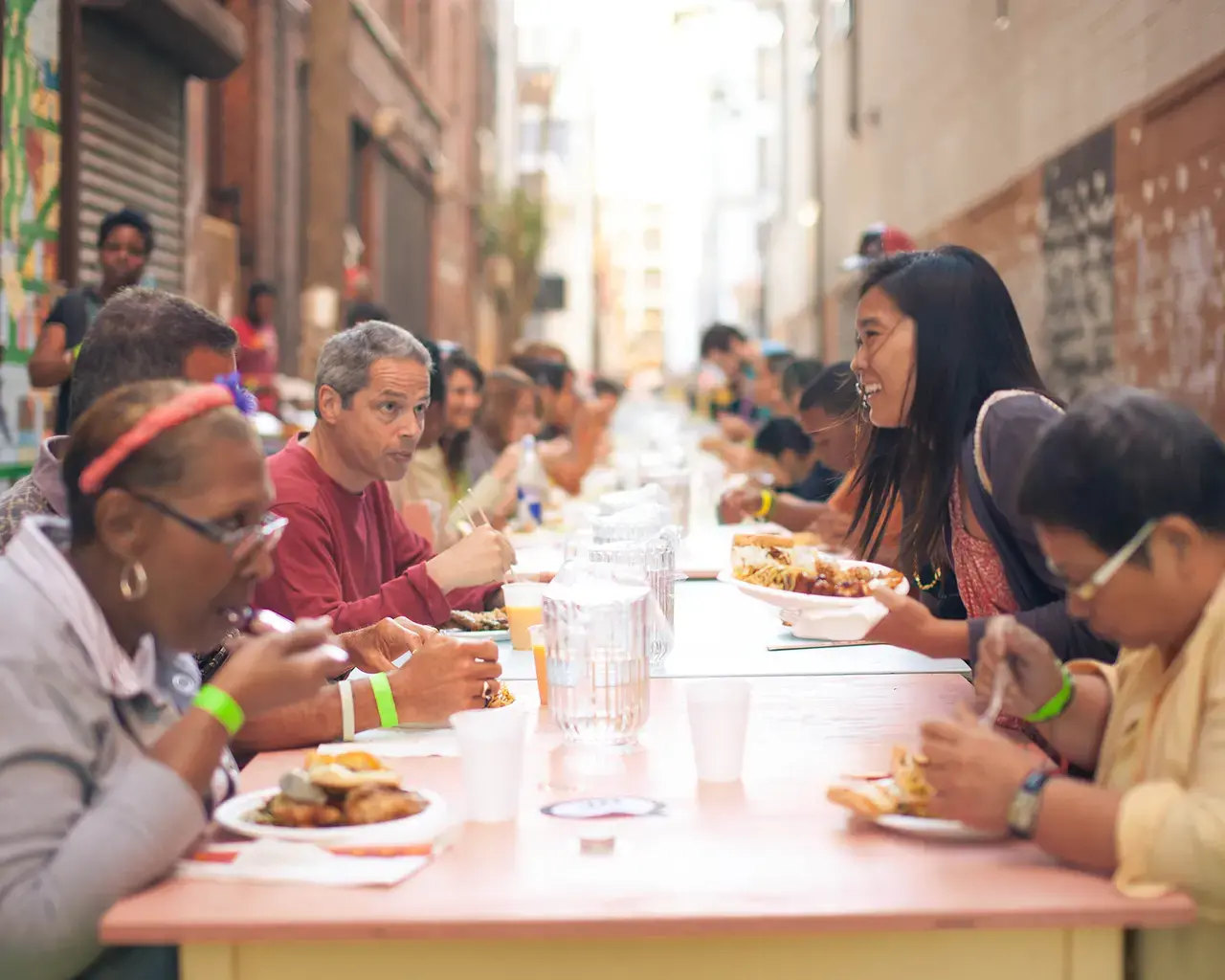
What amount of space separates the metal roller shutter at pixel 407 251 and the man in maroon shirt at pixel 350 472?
12.0 m

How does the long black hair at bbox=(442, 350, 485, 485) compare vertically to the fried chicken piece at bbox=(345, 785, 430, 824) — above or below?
above

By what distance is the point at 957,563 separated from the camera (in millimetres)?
2643

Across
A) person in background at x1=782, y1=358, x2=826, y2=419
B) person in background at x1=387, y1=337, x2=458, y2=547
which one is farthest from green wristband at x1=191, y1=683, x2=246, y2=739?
person in background at x1=782, y1=358, x2=826, y2=419

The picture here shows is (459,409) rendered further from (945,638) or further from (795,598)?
(945,638)

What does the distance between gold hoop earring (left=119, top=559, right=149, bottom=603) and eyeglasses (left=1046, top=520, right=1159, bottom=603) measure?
1.01 metres

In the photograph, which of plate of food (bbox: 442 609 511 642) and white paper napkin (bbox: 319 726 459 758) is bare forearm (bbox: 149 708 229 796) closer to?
white paper napkin (bbox: 319 726 459 758)

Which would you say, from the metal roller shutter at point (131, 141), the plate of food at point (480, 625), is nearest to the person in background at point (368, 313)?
the metal roller shutter at point (131, 141)

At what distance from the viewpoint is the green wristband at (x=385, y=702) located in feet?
6.89

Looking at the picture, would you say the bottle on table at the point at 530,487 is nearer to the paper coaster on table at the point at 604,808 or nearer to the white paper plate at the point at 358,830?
the paper coaster on table at the point at 604,808

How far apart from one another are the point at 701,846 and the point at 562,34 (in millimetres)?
45907

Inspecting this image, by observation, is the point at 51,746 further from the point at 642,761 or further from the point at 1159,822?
the point at 1159,822

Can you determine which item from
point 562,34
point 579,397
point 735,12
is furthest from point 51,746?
point 562,34

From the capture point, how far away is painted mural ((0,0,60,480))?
19.4 feet

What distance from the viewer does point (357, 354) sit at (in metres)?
3.24
